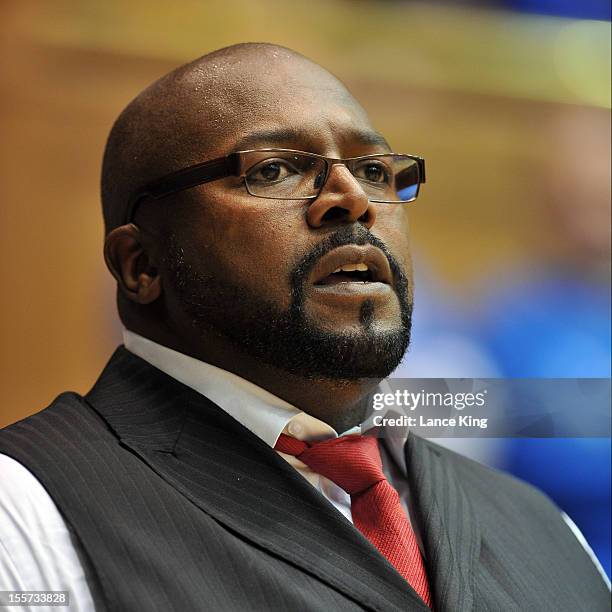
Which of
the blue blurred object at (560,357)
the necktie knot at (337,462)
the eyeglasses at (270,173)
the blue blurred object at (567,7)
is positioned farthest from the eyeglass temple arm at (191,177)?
the blue blurred object at (567,7)

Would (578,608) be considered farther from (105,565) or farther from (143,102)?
(143,102)

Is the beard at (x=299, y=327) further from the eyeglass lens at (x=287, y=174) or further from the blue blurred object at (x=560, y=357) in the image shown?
the blue blurred object at (x=560, y=357)

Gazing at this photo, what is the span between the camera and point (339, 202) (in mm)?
1224

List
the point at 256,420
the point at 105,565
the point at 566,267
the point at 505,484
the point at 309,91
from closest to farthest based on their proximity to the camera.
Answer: the point at 105,565 < the point at 256,420 < the point at 309,91 < the point at 505,484 < the point at 566,267

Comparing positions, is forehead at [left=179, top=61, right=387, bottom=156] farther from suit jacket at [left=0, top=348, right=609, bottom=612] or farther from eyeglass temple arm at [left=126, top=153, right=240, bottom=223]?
suit jacket at [left=0, top=348, right=609, bottom=612]

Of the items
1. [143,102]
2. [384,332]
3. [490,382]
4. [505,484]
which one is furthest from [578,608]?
[143,102]

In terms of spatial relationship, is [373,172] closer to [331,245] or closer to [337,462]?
[331,245]

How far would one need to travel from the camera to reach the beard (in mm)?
1204

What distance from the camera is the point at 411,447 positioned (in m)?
Answer: 1.39

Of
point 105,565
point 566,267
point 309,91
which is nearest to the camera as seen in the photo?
point 105,565

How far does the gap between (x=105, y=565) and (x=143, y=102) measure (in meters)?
0.75

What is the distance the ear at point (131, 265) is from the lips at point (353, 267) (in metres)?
0.29

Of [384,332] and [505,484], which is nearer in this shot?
[384,332]

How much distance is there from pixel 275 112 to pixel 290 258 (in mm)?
237
